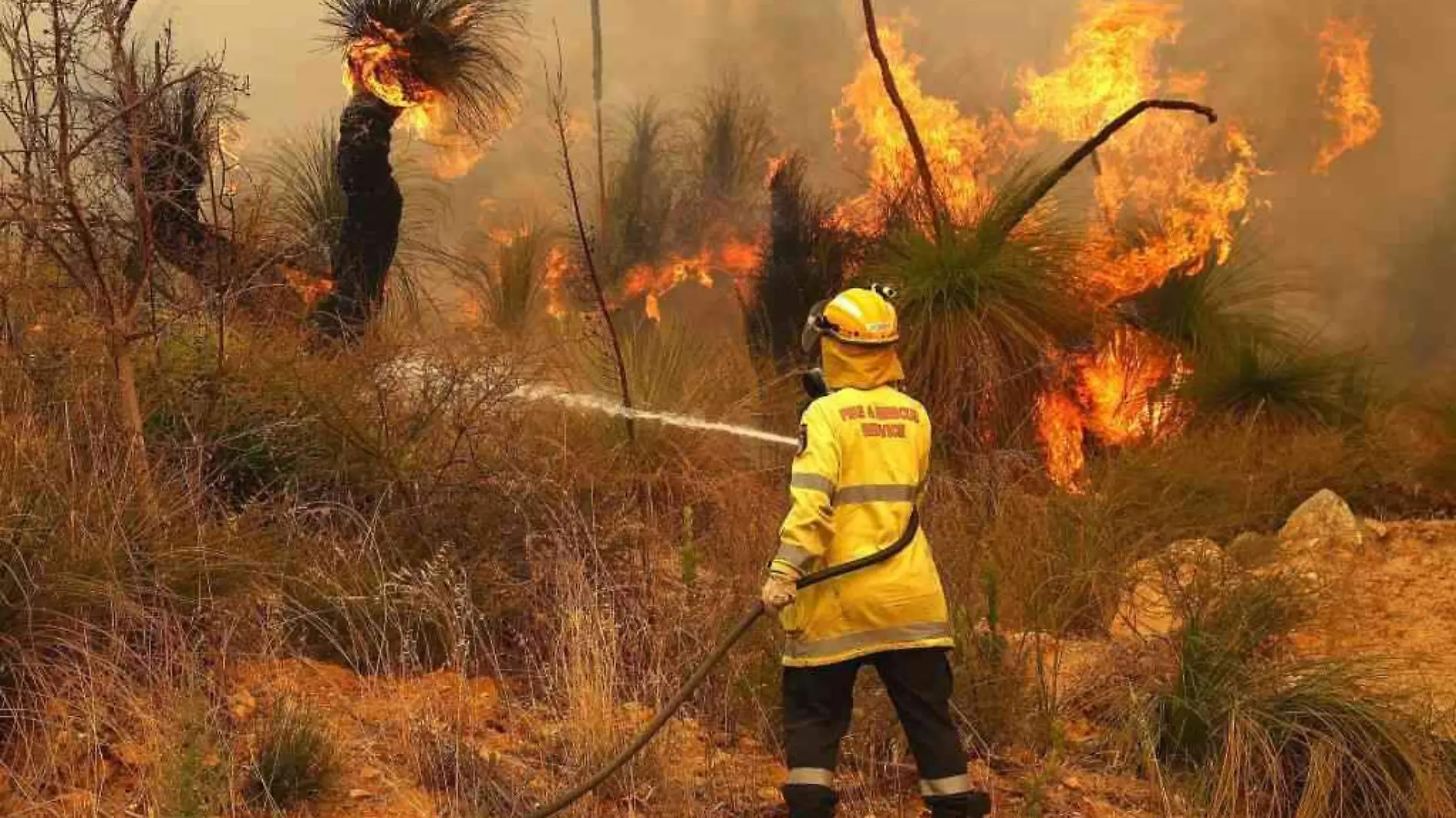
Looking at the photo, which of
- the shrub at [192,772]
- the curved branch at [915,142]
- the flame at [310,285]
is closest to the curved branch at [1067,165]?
the curved branch at [915,142]

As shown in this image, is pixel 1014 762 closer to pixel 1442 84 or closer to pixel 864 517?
pixel 864 517

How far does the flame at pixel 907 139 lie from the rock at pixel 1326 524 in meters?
2.93

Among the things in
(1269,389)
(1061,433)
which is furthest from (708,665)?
(1269,389)

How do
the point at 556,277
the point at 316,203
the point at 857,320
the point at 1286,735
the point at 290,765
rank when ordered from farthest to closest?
1. the point at 556,277
2. the point at 316,203
3. the point at 1286,735
4. the point at 290,765
5. the point at 857,320

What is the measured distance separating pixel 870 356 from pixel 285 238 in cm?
644

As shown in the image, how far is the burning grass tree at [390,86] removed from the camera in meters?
10.5

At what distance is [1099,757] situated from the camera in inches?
198

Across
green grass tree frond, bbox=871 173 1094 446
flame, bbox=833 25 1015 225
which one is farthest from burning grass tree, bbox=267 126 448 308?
green grass tree frond, bbox=871 173 1094 446

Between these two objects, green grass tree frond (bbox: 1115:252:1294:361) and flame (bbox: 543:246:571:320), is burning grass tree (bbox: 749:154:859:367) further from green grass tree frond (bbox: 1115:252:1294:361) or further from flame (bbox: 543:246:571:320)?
green grass tree frond (bbox: 1115:252:1294:361)

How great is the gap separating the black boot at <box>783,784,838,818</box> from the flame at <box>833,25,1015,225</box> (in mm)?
6726

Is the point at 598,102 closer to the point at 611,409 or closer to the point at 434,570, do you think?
the point at 611,409

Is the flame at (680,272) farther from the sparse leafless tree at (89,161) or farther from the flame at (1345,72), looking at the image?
the sparse leafless tree at (89,161)

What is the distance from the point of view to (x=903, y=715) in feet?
13.0

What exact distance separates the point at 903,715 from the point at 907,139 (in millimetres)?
9163
